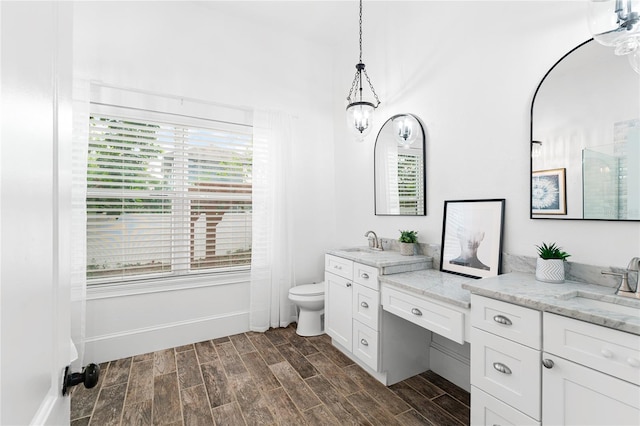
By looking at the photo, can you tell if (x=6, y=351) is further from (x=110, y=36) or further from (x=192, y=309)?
(x=110, y=36)

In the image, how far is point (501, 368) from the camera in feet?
4.49

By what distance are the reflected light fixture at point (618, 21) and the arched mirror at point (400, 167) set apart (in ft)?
4.36

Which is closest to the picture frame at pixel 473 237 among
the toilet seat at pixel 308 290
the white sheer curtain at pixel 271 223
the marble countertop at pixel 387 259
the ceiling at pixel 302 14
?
the marble countertop at pixel 387 259

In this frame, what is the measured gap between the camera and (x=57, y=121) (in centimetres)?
63

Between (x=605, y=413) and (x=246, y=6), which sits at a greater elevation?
(x=246, y=6)

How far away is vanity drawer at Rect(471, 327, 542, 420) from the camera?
1.26 meters

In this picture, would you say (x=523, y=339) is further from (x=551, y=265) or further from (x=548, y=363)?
(x=551, y=265)

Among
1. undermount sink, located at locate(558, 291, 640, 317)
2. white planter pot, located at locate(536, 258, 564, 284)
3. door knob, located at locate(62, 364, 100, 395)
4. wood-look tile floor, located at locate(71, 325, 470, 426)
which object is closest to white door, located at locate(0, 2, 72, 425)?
door knob, located at locate(62, 364, 100, 395)

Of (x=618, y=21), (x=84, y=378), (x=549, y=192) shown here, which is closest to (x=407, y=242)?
(x=549, y=192)

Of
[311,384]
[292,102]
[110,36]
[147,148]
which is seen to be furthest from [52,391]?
[292,102]

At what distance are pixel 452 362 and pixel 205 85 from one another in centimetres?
330

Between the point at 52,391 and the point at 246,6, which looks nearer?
the point at 52,391

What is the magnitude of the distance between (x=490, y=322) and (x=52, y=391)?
5.24ft

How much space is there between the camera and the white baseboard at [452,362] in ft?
6.96
